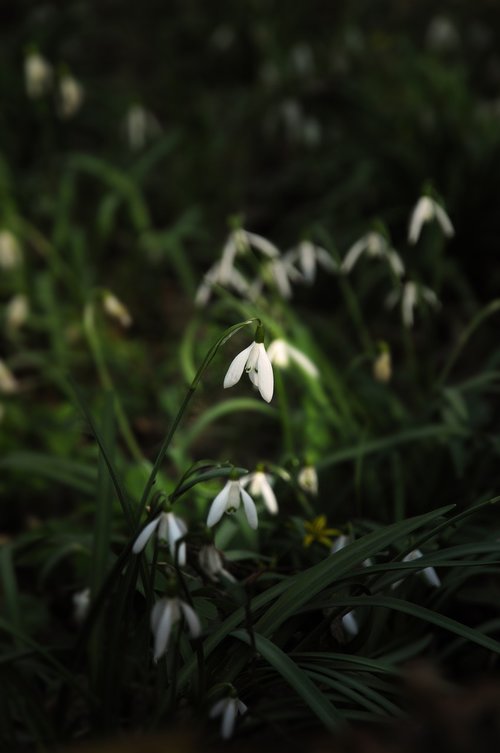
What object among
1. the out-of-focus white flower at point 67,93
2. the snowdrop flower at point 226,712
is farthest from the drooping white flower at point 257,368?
the out-of-focus white flower at point 67,93

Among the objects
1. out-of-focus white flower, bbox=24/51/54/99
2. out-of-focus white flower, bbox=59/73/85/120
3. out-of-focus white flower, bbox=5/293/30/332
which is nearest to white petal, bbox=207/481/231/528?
out-of-focus white flower, bbox=5/293/30/332

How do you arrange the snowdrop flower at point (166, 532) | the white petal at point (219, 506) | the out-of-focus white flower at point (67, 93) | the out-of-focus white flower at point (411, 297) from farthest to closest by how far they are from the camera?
the out-of-focus white flower at point (67, 93), the out-of-focus white flower at point (411, 297), the white petal at point (219, 506), the snowdrop flower at point (166, 532)

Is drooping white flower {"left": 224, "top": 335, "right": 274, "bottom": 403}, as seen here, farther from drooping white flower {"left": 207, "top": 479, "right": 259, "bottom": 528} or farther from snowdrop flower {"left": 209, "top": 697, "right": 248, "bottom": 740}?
snowdrop flower {"left": 209, "top": 697, "right": 248, "bottom": 740}

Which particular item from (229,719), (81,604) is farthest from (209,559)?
(81,604)

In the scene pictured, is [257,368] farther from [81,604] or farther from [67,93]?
[67,93]

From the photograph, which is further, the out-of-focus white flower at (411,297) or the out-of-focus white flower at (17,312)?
the out-of-focus white flower at (17,312)

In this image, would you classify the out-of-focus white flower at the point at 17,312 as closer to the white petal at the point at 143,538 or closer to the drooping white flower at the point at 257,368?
the drooping white flower at the point at 257,368
